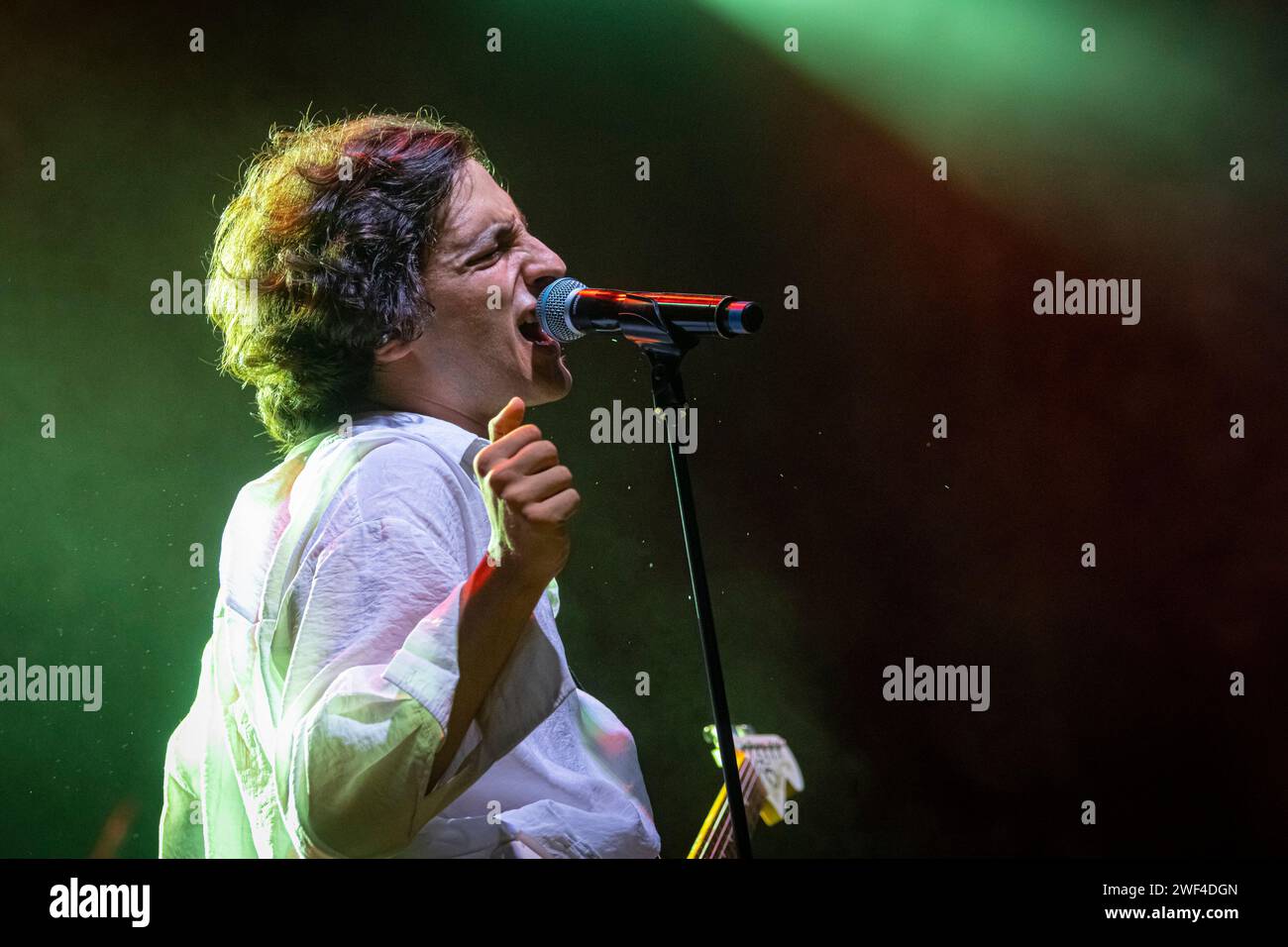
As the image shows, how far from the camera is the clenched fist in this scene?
1.50 meters

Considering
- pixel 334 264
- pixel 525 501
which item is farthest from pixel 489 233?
pixel 525 501

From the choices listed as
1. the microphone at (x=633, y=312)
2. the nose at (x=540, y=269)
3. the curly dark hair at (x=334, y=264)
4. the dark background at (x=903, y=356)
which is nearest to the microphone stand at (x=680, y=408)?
the microphone at (x=633, y=312)

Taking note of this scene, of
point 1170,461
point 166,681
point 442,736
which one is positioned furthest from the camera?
point 1170,461

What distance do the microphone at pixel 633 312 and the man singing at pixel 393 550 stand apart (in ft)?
0.52

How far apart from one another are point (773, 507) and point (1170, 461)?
0.87 metres

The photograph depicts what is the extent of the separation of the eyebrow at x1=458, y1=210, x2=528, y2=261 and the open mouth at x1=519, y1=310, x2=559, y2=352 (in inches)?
5.4

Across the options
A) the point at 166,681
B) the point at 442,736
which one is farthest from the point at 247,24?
the point at 442,736

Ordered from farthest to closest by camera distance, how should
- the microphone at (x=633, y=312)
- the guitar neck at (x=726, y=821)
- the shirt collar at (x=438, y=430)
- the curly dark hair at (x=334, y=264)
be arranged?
1. the guitar neck at (x=726, y=821)
2. the curly dark hair at (x=334, y=264)
3. the shirt collar at (x=438, y=430)
4. the microphone at (x=633, y=312)

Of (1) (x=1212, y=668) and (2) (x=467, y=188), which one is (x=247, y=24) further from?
(1) (x=1212, y=668)

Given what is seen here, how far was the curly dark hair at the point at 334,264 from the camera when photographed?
1.90 m

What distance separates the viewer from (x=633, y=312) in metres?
1.62

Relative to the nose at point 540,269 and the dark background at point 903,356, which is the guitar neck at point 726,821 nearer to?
the dark background at point 903,356

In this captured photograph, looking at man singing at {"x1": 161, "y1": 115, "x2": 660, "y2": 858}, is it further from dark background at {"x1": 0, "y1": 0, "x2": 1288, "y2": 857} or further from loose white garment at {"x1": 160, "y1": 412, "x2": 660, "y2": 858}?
dark background at {"x1": 0, "y1": 0, "x2": 1288, "y2": 857}

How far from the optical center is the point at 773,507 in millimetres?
2639
